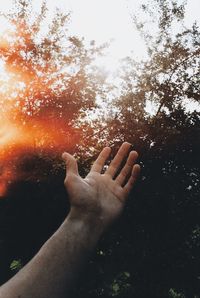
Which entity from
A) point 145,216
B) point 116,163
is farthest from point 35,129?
point 116,163

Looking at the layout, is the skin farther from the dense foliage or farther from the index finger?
the dense foliage

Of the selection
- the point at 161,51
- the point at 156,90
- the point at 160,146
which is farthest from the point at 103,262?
the point at 161,51

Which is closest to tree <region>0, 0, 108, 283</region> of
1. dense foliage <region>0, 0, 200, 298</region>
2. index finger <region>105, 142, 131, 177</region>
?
dense foliage <region>0, 0, 200, 298</region>

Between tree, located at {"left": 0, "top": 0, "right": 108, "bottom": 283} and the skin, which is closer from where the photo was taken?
the skin

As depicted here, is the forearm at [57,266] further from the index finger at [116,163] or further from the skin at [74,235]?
the index finger at [116,163]

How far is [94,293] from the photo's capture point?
14.5 metres

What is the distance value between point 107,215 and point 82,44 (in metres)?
17.6

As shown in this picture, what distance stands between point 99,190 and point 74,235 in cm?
63

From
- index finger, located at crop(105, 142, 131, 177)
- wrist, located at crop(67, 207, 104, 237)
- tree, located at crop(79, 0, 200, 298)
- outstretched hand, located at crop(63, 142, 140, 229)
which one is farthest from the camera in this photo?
tree, located at crop(79, 0, 200, 298)

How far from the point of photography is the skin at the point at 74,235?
1.66m

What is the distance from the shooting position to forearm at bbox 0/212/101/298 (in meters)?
1.63

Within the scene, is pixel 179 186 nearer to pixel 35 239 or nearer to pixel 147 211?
pixel 147 211

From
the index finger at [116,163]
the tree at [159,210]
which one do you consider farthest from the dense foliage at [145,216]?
the index finger at [116,163]

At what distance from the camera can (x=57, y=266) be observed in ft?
5.73
